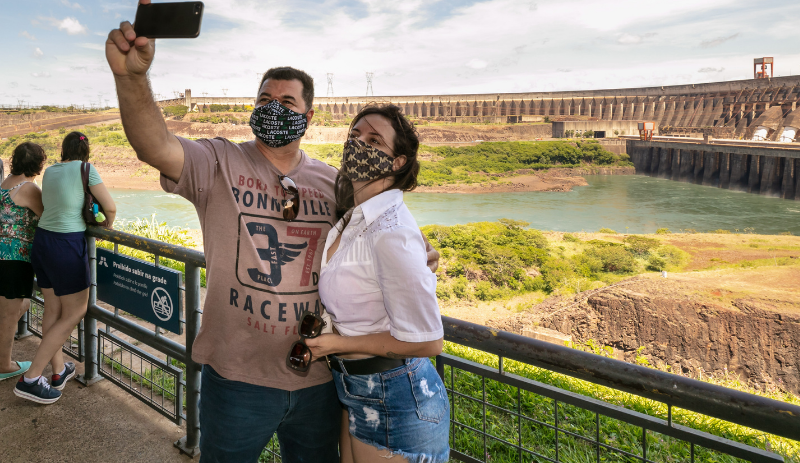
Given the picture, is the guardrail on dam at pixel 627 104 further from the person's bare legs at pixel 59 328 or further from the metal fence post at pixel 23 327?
the person's bare legs at pixel 59 328

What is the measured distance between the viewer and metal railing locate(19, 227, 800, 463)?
117 centimetres

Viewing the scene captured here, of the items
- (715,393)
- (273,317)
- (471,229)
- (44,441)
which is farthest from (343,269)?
(471,229)

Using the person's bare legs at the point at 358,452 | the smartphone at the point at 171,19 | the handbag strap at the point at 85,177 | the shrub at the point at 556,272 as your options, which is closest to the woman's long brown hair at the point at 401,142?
the smartphone at the point at 171,19

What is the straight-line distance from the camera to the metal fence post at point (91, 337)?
3.12 meters

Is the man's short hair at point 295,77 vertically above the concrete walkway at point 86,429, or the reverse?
the man's short hair at point 295,77

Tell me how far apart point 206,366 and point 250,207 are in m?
0.50

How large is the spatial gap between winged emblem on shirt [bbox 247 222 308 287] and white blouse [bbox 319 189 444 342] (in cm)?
23

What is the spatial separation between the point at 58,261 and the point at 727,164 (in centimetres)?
4905

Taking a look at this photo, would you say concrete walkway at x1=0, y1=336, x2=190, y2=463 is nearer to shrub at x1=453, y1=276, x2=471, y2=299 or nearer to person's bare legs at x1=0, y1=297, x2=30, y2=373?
person's bare legs at x1=0, y1=297, x2=30, y2=373

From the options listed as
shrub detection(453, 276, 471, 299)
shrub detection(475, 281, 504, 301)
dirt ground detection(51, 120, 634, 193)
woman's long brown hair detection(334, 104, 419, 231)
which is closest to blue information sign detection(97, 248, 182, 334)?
woman's long brown hair detection(334, 104, 419, 231)

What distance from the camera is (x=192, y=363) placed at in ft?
7.77

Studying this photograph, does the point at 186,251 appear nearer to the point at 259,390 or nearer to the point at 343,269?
the point at 259,390

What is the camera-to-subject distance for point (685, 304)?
1470 centimetres

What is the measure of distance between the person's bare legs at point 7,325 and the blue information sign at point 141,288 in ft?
1.61
